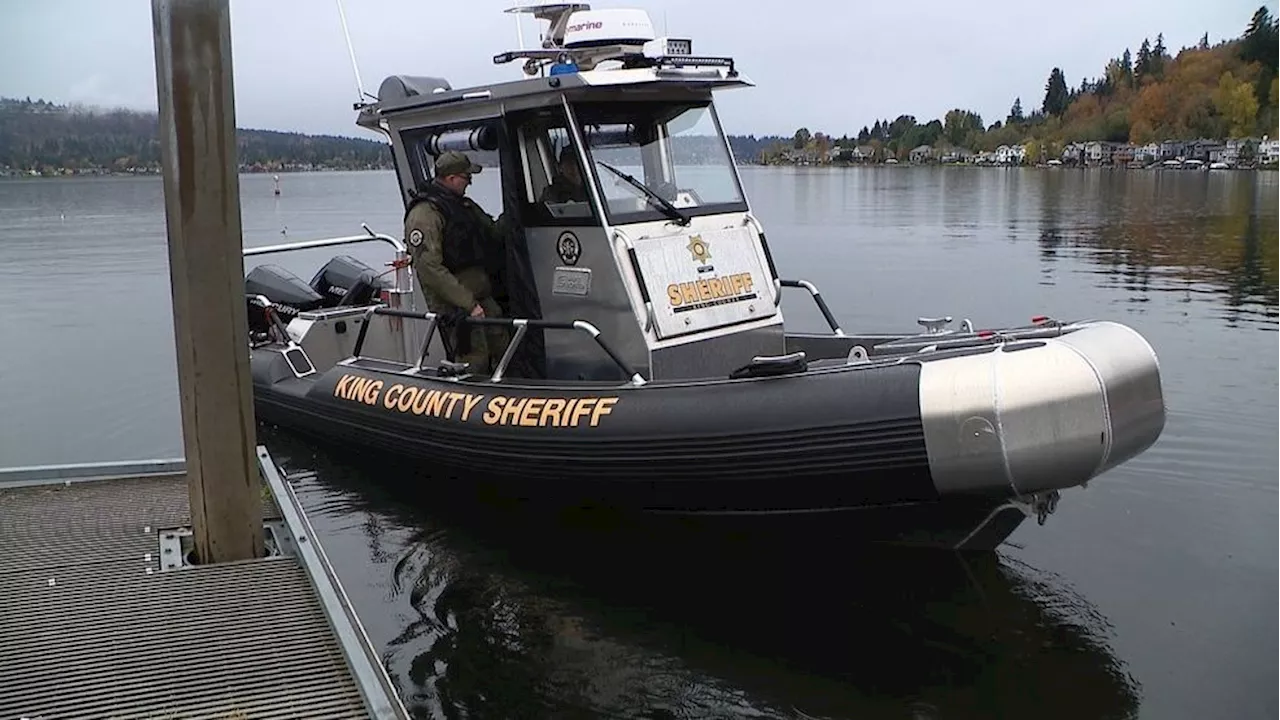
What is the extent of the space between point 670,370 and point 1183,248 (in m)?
18.1

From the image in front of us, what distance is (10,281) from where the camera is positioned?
19.3 meters

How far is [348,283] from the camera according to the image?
10.0 meters

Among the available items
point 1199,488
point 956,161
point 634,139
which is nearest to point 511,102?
point 634,139

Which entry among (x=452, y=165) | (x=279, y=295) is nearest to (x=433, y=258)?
(x=452, y=165)

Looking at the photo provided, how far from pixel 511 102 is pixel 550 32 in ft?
3.75

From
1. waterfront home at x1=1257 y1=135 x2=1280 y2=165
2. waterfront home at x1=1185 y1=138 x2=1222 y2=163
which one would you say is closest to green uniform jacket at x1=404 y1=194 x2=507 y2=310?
waterfront home at x1=1257 y1=135 x2=1280 y2=165

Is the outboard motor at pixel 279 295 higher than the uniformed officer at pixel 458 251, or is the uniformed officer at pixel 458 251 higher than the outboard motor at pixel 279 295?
the uniformed officer at pixel 458 251

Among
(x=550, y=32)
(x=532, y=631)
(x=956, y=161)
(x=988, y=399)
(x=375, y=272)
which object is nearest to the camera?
(x=988, y=399)

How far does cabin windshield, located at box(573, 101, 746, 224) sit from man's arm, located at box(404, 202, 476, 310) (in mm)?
1046

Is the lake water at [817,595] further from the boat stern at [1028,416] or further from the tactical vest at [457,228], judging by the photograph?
the boat stern at [1028,416]

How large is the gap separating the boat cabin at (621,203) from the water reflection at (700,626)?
3.63ft

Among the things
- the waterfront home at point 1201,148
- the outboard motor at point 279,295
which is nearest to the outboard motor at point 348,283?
the outboard motor at point 279,295

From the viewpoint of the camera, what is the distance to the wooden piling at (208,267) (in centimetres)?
392

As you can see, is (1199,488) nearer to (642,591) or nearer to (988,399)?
(988,399)
